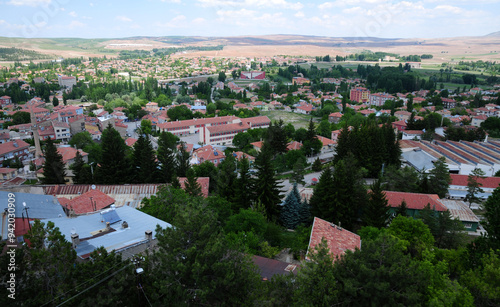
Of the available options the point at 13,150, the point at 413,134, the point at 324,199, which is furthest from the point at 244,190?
the point at 413,134

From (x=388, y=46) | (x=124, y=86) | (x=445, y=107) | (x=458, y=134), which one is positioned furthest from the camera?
(x=388, y=46)

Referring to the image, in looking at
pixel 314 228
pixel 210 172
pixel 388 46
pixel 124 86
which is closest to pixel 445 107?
pixel 210 172

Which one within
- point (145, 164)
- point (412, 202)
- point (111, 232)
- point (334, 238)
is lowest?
point (412, 202)

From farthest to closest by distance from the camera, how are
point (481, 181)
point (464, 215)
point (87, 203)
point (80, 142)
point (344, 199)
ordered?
point (80, 142) → point (481, 181) → point (464, 215) → point (344, 199) → point (87, 203)

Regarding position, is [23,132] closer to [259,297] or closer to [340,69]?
[259,297]

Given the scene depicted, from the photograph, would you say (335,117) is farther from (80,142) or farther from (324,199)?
(324,199)
